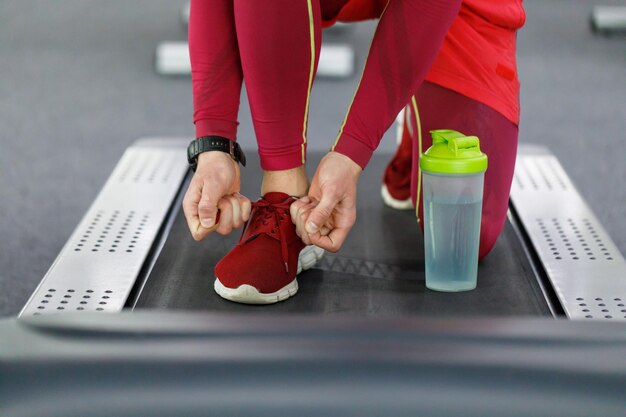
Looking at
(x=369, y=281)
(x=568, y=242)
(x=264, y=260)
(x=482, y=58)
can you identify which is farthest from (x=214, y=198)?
(x=568, y=242)

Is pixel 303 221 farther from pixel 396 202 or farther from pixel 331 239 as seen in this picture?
pixel 396 202

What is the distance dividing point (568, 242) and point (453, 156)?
44 centimetres

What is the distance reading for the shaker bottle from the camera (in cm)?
127

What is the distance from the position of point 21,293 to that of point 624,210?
1.48 meters

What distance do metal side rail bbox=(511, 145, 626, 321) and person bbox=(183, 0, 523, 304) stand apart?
0.39m

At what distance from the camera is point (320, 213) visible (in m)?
1.23

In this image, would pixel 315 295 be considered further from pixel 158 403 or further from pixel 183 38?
pixel 183 38

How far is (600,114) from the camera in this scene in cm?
294

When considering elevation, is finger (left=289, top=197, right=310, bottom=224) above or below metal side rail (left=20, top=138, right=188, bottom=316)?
above

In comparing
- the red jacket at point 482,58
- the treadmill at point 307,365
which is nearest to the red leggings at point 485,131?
the red jacket at point 482,58

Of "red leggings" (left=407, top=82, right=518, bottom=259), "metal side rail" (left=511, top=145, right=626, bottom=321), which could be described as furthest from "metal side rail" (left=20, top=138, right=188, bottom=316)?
"metal side rail" (left=511, top=145, right=626, bottom=321)

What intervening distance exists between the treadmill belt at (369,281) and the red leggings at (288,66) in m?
0.22

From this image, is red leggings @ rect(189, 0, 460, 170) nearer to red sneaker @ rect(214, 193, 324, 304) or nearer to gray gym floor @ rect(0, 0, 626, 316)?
red sneaker @ rect(214, 193, 324, 304)

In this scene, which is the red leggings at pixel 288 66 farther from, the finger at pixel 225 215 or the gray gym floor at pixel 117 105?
the gray gym floor at pixel 117 105
